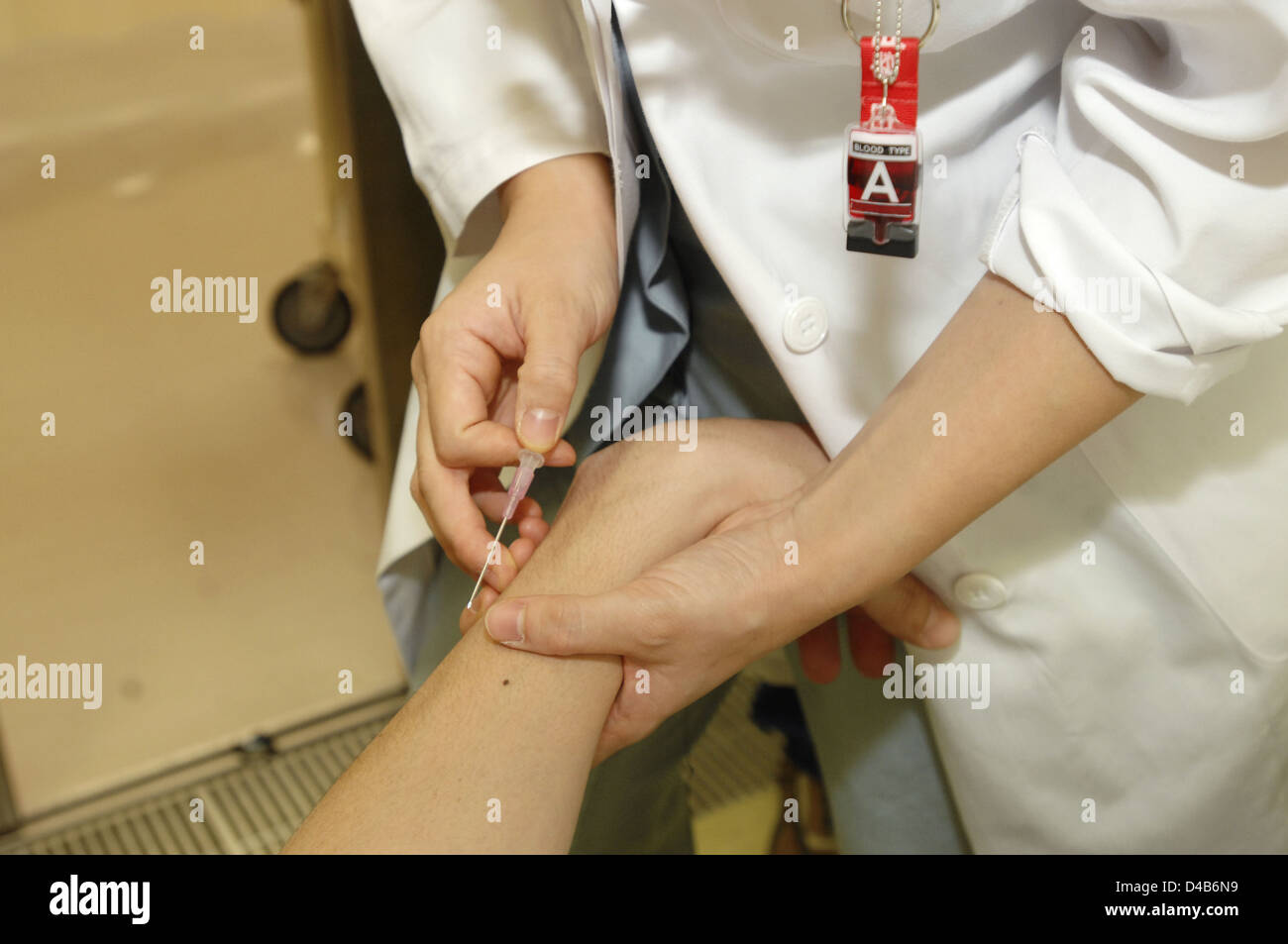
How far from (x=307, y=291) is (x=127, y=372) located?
1.15ft

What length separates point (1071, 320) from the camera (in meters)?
0.57

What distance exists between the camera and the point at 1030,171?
23.5 inches

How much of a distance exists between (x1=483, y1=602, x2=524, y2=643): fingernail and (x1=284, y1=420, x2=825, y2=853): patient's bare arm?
0.02 meters

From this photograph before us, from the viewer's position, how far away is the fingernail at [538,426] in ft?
2.30

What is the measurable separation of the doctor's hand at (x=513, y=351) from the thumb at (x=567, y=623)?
0.07 metres

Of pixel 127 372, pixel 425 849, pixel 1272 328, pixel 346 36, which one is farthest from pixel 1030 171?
pixel 127 372

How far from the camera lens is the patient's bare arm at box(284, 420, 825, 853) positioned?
631mm

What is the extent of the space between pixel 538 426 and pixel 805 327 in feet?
0.57
